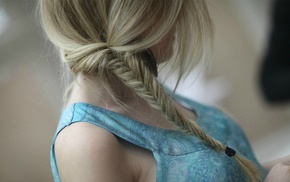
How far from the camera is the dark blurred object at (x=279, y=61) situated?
1.46 metres

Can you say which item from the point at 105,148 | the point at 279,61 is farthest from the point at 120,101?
the point at 279,61

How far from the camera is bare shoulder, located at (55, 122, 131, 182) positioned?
2.19 feet

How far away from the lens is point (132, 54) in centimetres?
76

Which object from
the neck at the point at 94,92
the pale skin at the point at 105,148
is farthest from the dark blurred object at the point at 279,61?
the neck at the point at 94,92

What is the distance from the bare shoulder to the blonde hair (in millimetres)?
122

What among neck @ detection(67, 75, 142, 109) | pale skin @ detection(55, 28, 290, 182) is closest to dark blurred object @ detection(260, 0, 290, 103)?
pale skin @ detection(55, 28, 290, 182)

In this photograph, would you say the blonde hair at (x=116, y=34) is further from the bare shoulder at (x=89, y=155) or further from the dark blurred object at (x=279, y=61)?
the dark blurred object at (x=279, y=61)

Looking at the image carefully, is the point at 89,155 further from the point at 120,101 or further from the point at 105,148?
the point at 120,101

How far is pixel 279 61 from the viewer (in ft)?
4.91

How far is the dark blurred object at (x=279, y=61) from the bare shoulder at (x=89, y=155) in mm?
924

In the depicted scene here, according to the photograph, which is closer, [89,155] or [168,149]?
[89,155]

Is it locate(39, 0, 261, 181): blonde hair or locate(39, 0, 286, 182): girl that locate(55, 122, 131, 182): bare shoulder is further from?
locate(39, 0, 261, 181): blonde hair

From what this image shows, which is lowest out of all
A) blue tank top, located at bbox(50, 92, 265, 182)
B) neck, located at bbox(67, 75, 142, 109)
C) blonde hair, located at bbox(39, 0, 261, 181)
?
blue tank top, located at bbox(50, 92, 265, 182)

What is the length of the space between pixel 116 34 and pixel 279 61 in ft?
3.11
